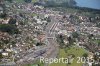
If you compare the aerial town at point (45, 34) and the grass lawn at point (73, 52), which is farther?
the grass lawn at point (73, 52)

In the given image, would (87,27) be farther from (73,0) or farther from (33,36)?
(73,0)

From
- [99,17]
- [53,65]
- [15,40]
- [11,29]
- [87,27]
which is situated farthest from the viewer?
[99,17]

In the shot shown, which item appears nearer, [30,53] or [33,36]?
[30,53]

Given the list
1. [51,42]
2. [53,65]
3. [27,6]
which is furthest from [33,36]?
[27,6]

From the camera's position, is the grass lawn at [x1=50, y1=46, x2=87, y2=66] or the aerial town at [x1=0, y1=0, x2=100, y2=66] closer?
the aerial town at [x1=0, y1=0, x2=100, y2=66]

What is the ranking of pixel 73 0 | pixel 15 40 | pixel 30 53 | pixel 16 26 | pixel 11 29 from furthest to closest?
pixel 73 0
pixel 16 26
pixel 11 29
pixel 15 40
pixel 30 53

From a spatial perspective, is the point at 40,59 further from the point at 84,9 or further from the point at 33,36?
the point at 84,9

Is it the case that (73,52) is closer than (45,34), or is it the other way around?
(73,52)

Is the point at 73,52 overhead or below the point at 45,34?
below
